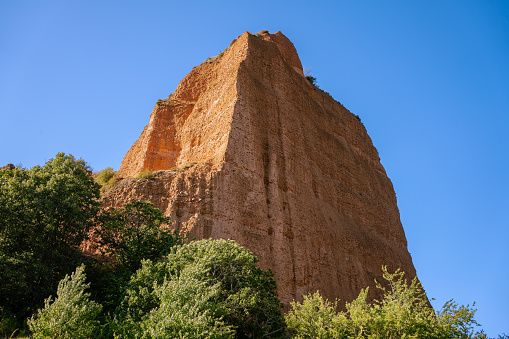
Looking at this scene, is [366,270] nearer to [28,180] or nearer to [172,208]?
[172,208]

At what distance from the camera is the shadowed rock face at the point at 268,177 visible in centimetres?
2273

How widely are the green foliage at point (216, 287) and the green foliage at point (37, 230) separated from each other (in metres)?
4.07

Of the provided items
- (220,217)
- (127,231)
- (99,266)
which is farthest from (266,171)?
(99,266)

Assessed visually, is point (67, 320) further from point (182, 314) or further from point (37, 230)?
point (37, 230)

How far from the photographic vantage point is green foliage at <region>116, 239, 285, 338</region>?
16047mm

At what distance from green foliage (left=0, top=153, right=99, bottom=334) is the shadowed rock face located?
3514mm

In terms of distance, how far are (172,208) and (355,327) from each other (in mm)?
10311

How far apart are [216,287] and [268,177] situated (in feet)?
31.5

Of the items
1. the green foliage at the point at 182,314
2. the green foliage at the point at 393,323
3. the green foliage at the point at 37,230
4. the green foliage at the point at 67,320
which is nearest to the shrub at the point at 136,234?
the green foliage at the point at 37,230

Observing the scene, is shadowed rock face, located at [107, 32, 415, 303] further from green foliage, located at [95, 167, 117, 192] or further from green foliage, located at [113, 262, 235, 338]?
green foliage, located at [113, 262, 235, 338]

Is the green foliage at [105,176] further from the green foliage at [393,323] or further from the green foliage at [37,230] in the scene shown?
the green foliage at [393,323]

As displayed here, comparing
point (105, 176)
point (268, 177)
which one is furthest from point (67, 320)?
point (105, 176)

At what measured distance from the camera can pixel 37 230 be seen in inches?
787

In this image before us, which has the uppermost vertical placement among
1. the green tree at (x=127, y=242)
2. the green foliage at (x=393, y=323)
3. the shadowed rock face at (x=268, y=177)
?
the shadowed rock face at (x=268, y=177)
